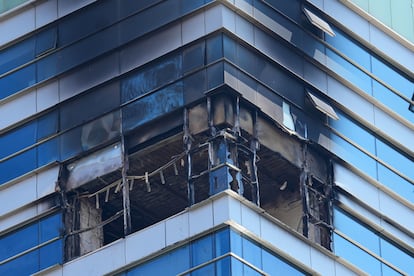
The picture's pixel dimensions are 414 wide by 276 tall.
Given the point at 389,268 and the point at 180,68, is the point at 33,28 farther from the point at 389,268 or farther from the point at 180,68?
the point at 389,268

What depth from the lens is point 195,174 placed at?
242 feet

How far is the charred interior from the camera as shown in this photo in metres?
72.9

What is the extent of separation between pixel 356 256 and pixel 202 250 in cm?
733

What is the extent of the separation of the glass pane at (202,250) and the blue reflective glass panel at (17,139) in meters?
8.96

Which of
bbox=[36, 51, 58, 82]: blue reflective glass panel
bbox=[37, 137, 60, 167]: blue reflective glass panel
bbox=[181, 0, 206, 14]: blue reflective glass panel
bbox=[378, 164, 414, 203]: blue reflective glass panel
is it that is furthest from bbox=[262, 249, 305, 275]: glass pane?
bbox=[36, 51, 58, 82]: blue reflective glass panel

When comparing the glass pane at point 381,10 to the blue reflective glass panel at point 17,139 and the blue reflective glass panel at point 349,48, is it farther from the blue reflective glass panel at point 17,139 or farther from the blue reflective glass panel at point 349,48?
the blue reflective glass panel at point 17,139

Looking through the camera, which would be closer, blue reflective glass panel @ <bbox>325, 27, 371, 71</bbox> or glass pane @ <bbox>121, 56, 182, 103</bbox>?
glass pane @ <bbox>121, 56, 182, 103</bbox>

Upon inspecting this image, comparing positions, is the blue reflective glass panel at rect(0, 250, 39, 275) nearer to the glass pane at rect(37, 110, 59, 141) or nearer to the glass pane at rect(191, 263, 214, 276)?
the glass pane at rect(37, 110, 59, 141)

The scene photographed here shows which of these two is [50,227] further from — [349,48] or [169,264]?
[349,48]

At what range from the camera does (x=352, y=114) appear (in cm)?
7819

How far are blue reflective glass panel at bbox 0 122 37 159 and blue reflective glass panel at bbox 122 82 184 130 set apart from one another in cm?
421

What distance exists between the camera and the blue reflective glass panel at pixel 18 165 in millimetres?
77188

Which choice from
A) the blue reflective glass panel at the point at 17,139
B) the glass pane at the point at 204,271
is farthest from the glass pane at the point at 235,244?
the blue reflective glass panel at the point at 17,139

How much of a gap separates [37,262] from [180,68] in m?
7.69
